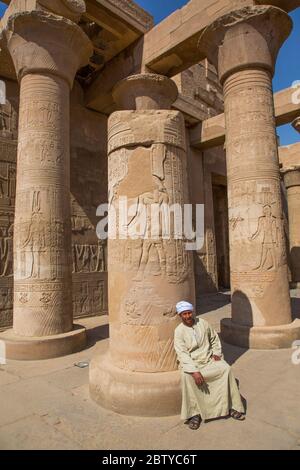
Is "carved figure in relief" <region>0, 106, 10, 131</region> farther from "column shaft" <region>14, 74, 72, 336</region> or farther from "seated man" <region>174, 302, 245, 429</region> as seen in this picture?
"seated man" <region>174, 302, 245, 429</region>

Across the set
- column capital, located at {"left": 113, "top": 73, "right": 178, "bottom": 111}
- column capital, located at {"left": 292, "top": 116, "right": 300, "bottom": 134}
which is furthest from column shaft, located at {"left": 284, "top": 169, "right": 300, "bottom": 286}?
column capital, located at {"left": 113, "top": 73, "right": 178, "bottom": 111}

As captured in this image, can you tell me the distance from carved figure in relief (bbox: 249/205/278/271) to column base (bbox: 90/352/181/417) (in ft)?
10.5

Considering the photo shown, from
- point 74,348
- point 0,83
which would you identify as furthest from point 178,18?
point 74,348

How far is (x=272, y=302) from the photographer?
5.83 metres

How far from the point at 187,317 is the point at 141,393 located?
2.75 ft

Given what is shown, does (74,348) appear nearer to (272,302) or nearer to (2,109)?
(272,302)

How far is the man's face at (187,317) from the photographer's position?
3367mm


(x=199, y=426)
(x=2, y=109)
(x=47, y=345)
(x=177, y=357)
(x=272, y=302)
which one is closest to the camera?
(x=199, y=426)

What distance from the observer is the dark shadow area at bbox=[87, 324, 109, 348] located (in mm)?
6373

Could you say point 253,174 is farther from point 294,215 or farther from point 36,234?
point 294,215

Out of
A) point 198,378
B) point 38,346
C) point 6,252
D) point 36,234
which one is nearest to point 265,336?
point 198,378

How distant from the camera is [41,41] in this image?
20.5ft

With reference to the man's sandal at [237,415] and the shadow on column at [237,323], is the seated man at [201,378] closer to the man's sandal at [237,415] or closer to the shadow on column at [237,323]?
the man's sandal at [237,415]

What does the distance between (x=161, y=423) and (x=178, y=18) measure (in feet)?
27.6
